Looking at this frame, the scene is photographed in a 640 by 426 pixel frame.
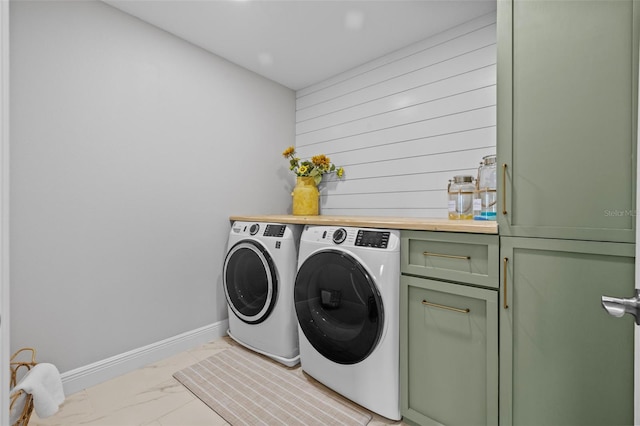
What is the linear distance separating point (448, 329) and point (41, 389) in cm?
181

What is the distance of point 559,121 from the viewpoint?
1.08 m

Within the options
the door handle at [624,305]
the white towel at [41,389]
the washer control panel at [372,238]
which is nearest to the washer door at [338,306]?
the washer control panel at [372,238]

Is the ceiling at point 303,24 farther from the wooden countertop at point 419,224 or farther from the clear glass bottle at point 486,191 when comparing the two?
the wooden countertop at point 419,224

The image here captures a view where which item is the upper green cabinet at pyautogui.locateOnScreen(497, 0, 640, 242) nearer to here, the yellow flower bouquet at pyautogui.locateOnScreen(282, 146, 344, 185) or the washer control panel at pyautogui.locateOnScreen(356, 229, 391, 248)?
the washer control panel at pyautogui.locateOnScreen(356, 229, 391, 248)

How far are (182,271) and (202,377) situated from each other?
0.74m

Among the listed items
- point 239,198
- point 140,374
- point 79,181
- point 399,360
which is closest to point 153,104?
point 79,181

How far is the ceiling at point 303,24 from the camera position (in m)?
1.85

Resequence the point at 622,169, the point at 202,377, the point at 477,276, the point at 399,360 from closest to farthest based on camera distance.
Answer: the point at 622,169, the point at 477,276, the point at 399,360, the point at 202,377

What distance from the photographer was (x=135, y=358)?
200 cm

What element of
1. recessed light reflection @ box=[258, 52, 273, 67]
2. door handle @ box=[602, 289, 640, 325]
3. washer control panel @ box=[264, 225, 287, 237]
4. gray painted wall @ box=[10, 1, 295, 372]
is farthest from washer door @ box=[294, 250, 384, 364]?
recessed light reflection @ box=[258, 52, 273, 67]

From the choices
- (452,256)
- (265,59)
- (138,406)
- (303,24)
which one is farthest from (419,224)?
(265,59)

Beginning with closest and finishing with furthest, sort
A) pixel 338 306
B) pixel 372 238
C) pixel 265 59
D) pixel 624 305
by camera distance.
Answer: pixel 624 305 → pixel 372 238 → pixel 338 306 → pixel 265 59

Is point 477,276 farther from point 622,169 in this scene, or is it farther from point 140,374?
point 140,374

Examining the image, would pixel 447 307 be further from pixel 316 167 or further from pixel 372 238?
pixel 316 167
